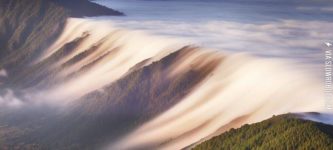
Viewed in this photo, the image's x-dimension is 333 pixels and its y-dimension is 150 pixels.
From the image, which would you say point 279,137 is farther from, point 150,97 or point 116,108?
point 116,108

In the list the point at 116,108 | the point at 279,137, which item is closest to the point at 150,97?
the point at 116,108

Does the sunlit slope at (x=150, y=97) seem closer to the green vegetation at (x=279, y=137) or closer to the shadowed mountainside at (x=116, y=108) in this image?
the shadowed mountainside at (x=116, y=108)

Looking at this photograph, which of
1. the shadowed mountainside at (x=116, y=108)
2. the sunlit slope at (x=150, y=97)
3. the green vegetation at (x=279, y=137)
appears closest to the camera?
the green vegetation at (x=279, y=137)

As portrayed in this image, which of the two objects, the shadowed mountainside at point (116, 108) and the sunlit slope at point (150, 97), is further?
the shadowed mountainside at point (116, 108)

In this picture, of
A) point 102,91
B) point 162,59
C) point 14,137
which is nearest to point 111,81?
point 102,91

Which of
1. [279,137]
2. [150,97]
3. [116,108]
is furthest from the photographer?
[116,108]

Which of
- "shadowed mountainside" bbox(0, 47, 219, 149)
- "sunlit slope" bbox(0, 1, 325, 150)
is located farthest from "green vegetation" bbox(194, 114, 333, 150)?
"shadowed mountainside" bbox(0, 47, 219, 149)

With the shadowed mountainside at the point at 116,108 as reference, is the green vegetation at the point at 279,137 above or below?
below

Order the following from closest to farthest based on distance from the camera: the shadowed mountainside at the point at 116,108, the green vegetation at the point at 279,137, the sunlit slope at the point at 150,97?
the green vegetation at the point at 279,137, the sunlit slope at the point at 150,97, the shadowed mountainside at the point at 116,108

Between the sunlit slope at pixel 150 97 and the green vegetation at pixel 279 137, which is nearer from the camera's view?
the green vegetation at pixel 279 137

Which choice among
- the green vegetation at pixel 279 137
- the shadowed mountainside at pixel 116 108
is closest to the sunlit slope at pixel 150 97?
the shadowed mountainside at pixel 116 108
